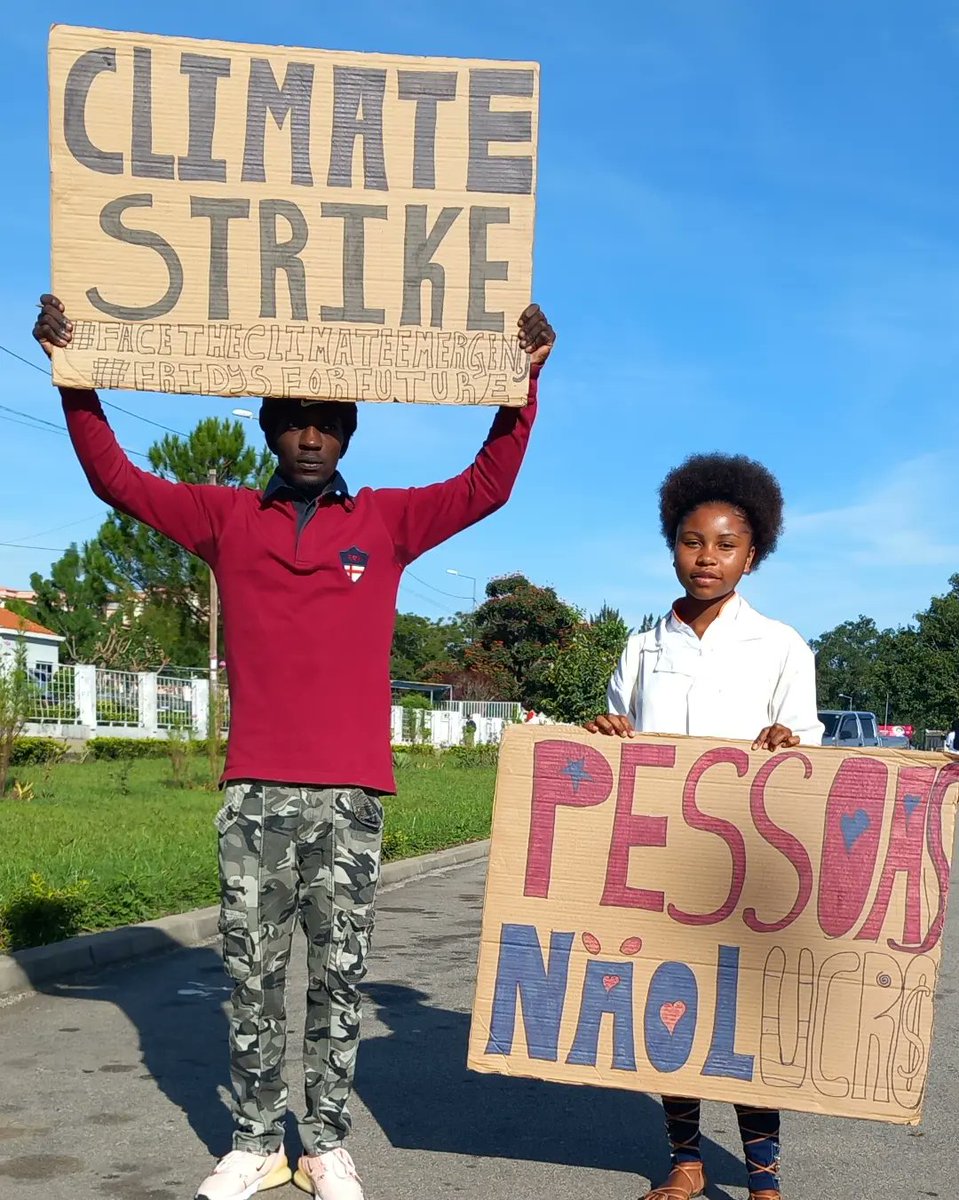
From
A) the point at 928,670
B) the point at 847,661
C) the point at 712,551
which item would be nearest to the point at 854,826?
the point at 712,551

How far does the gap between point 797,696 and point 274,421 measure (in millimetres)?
1585

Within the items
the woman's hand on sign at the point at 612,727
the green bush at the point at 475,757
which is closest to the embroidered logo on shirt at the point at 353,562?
the woman's hand on sign at the point at 612,727

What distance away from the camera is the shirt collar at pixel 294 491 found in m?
3.75

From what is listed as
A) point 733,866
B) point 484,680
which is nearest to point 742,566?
point 733,866

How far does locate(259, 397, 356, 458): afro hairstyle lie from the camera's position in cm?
377

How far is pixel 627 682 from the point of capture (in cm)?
389

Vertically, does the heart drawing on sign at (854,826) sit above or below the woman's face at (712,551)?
below

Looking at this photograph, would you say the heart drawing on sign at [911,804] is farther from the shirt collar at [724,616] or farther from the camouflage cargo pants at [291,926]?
the camouflage cargo pants at [291,926]

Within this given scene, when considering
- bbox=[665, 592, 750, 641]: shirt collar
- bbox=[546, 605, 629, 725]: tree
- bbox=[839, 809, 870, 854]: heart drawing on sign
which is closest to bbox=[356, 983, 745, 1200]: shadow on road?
bbox=[839, 809, 870, 854]: heart drawing on sign

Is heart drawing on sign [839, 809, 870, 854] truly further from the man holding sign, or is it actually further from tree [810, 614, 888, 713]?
tree [810, 614, 888, 713]

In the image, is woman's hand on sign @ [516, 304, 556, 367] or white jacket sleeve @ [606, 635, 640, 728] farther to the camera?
white jacket sleeve @ [606, 635, 640, 728]

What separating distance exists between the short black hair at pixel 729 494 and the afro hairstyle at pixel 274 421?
95 centimetres

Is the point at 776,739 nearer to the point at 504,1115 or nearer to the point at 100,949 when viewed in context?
the point at 504,1115

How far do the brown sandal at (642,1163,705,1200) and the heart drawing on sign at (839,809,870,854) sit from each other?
0.98 m
